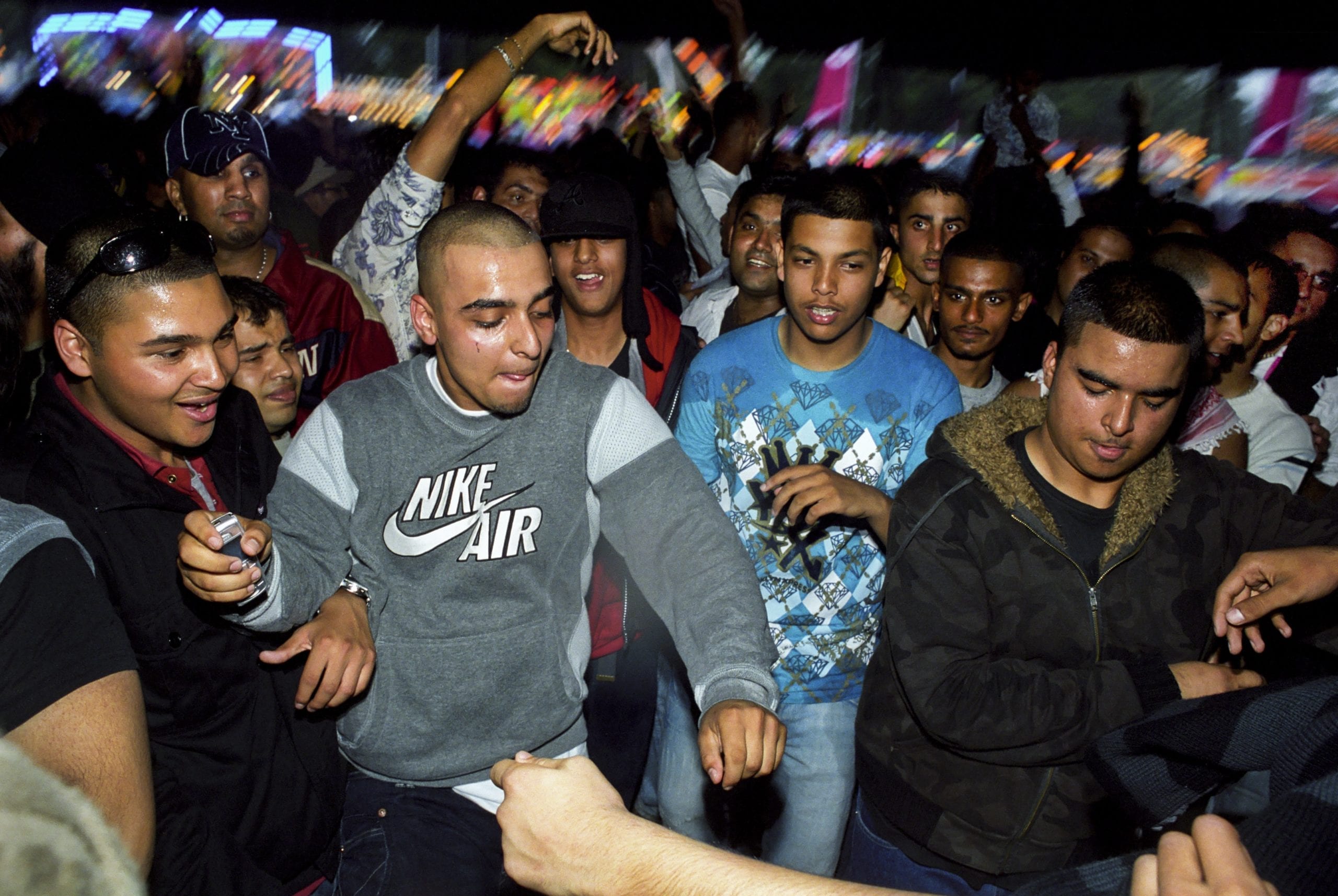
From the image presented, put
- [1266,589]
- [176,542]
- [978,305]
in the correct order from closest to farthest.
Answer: [176,542]
[1266,589]
[978,305]

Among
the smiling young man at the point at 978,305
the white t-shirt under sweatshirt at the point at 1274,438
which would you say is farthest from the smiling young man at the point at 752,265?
the white t-shirt under sweatshirt at the point at 1274,438

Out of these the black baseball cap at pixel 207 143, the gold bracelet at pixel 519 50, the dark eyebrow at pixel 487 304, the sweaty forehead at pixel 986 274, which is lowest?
the sweaty forehead at pixel 986 274

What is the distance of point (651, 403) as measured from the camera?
3.78 meters

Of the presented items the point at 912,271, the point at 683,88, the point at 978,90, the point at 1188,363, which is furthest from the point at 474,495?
the point at 978,90

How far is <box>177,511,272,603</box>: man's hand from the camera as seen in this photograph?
1.94 meters

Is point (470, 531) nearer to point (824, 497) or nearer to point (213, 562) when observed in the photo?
point (213, 562)

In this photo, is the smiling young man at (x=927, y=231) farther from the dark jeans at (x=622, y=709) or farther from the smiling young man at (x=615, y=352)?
the dark jeans at (x=622, y=709)

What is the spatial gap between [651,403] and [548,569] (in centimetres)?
139

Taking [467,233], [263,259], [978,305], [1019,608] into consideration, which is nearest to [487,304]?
[467,233]

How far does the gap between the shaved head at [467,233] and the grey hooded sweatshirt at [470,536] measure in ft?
1.02

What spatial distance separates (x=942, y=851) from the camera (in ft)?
8.38

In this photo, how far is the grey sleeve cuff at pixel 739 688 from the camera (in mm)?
2010

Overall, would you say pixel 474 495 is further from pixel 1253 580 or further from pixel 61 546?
pixel 1253 580

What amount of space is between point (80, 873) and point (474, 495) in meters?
1.78
